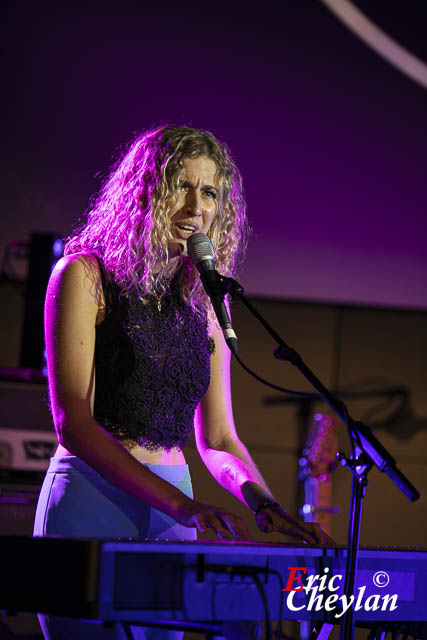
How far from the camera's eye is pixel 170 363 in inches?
77.7

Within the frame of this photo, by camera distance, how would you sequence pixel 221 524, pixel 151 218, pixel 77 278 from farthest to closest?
pixel 151 218 → pixel 77 278 → pixel 221 524

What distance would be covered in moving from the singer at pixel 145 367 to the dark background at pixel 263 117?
2.38m

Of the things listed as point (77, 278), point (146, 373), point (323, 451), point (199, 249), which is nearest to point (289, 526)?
point (146, 373)

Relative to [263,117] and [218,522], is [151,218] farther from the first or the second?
[263,117]

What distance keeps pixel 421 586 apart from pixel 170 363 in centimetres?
81

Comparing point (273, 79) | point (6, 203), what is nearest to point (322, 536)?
point (6, 203)

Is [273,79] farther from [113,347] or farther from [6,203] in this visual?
[113,347]

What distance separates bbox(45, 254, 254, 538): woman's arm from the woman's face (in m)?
0.26

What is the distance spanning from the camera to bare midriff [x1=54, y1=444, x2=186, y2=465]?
1860 mm

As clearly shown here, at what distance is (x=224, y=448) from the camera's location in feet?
6.95

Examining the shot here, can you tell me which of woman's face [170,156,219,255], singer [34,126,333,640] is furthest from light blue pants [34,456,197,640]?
woman's face [170,156,219,255]

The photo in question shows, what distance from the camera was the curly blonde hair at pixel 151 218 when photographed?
2031mm

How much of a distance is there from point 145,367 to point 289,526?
535mm

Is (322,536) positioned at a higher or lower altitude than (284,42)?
lower
